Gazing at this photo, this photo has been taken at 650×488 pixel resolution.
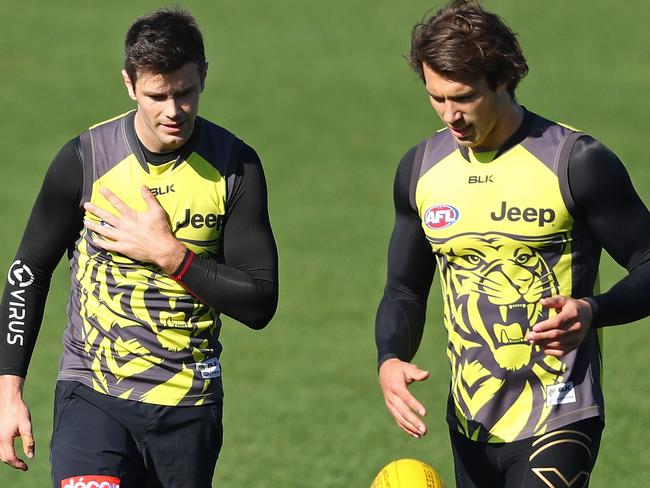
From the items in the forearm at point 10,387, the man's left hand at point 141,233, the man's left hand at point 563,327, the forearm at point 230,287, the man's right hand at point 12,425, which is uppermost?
the man's left hand at point 141,233

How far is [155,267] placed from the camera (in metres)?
6.77

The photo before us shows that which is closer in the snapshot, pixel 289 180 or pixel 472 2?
pixel 472 2

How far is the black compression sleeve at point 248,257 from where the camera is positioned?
6723 millimetres

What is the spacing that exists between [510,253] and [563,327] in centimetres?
61

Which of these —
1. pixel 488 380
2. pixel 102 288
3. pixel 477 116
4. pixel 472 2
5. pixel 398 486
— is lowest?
pixel 398 486

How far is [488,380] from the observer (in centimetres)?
652

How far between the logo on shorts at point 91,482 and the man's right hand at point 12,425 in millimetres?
300

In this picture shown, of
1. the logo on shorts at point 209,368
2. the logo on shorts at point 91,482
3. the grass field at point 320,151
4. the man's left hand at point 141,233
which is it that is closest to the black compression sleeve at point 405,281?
the logo on shorts at point 209,368

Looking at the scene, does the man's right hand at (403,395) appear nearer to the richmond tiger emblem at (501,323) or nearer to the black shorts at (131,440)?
the richmond tiger emblem at (501,323)

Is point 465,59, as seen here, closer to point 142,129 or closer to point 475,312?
point 475,312

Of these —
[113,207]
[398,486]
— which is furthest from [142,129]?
[398,486]

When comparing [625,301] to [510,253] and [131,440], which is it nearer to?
[510,253]

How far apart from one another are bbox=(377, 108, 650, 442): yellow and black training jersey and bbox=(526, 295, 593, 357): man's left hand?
10.8 inches

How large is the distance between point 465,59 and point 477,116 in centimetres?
26
